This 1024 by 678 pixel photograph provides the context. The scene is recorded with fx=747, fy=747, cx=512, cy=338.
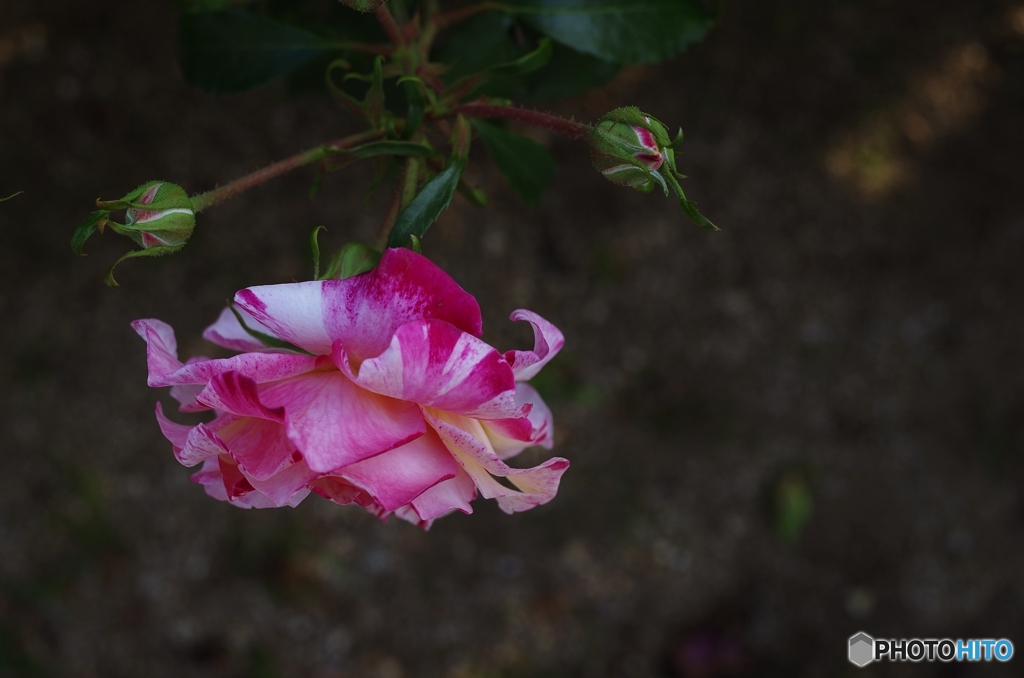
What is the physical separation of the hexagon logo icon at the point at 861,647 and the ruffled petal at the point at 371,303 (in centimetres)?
130

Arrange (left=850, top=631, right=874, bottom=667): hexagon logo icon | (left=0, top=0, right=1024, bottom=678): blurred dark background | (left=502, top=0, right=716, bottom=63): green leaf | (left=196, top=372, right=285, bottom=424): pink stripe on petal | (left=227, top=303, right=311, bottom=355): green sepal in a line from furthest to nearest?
1. (left=850, top=631, right=874, bottom=667): hexagon logo icon
2. (left=0, top=0, right=1024, bottom=678): blurred dark background
3. (left=502, top=0, right=716, bottom=63): green leaf
4. (left=227, top=303, right=311, bottom=355): green sepal
5. (left=196, top=372, right=285, bottom=424): pink stripe on petal

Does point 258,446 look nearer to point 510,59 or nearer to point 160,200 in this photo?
point 160,200

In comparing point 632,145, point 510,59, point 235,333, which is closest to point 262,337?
point 235,333

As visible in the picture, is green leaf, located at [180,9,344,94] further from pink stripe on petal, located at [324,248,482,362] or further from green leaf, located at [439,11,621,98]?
pink stripe on petal, located at [324,248,482,362]

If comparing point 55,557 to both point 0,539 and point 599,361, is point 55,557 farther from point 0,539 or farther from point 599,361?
point 599,361

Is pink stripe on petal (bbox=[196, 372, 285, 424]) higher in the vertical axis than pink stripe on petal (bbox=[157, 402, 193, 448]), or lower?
higher

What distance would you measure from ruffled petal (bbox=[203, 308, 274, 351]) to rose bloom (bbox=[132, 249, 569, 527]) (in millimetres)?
54

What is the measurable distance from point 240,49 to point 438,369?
46 centimetres

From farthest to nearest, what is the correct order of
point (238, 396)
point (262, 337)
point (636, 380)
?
point (636, 380), point (262, 337), point (238, 396)

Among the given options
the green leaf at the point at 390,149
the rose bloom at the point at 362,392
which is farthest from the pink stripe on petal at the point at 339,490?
the green leaf at the point at 390,149

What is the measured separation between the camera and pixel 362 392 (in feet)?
1.35

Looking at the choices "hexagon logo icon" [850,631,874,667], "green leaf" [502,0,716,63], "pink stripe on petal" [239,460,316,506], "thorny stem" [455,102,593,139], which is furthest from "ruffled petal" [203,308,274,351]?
"hexagon logo icon" [850,631,874,667]

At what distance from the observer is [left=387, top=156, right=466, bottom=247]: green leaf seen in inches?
18.8

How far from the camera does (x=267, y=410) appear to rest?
1.23 ft
